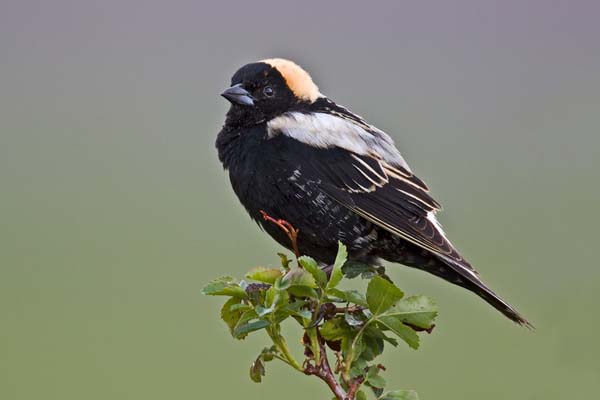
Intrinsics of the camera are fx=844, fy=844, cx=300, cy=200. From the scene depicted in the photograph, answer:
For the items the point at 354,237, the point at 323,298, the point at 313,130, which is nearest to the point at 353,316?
the point at 323,298

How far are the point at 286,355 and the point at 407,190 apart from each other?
1.16 m

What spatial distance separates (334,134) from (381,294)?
114 centimetres

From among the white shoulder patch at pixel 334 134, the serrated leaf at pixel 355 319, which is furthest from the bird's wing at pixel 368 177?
the serrated leaf at pixel 355 319

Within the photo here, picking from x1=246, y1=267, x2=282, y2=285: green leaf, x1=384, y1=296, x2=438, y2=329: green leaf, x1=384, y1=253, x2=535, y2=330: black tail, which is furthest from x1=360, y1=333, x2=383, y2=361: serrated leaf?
Answer: x1=384, y1=253, x2=535, y2=330: black tail

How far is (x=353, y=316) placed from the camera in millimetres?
1663

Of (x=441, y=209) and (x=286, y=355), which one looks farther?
(x=441, y=209)

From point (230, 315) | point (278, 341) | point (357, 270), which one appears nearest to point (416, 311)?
point (278, 341)

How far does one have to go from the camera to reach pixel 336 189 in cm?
254

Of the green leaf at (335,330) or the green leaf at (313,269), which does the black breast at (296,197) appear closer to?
the green leaf at (335,330)

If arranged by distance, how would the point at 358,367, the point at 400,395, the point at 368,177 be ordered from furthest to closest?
the point at 368,177 → the point at 358,367 → the point at 400,395

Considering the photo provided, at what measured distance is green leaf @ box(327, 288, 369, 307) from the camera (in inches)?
60.2

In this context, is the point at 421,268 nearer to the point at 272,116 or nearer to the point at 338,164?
the point at 338,164

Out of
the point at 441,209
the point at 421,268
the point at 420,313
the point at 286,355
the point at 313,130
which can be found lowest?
the point at 286,355

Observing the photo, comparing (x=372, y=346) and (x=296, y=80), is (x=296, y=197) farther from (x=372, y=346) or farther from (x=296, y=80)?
(x=372, y=346)
